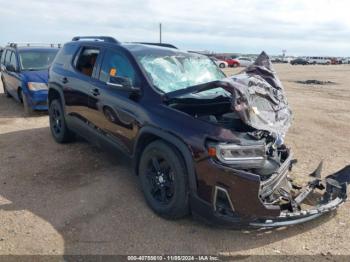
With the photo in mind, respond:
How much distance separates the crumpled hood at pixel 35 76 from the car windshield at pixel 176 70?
5294mm

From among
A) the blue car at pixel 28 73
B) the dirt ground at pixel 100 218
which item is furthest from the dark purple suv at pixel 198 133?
the blue car at pixel 28 73

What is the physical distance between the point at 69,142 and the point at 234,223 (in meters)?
4.13

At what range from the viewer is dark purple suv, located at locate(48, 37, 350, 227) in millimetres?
3449

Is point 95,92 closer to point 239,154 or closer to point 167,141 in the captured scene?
point 167,141

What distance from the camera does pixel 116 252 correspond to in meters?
3.45

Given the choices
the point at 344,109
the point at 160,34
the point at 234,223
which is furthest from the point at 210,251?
the point at 160,34

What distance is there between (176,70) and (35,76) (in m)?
5.79

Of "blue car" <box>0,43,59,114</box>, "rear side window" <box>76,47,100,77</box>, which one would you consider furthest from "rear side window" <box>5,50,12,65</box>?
"rear side window" <box>76,47,100,77</box>

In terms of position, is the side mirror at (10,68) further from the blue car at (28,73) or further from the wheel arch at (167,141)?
the wheel arch at (167,141)

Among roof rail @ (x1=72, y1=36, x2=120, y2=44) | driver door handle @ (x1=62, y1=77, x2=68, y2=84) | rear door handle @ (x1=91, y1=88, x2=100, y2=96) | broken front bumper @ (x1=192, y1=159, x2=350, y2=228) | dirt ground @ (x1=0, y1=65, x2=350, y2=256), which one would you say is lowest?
dirt ground @ (x1=0, y1=65, x2=350, y2=256)

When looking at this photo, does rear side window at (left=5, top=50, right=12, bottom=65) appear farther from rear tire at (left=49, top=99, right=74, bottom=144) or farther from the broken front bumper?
the broken front bumper

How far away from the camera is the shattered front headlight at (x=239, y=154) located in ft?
11.2

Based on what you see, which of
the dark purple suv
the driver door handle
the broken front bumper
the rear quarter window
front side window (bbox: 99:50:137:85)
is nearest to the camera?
the broken front bumper

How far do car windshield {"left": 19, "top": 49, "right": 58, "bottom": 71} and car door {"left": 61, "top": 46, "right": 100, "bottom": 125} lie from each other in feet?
14.2
